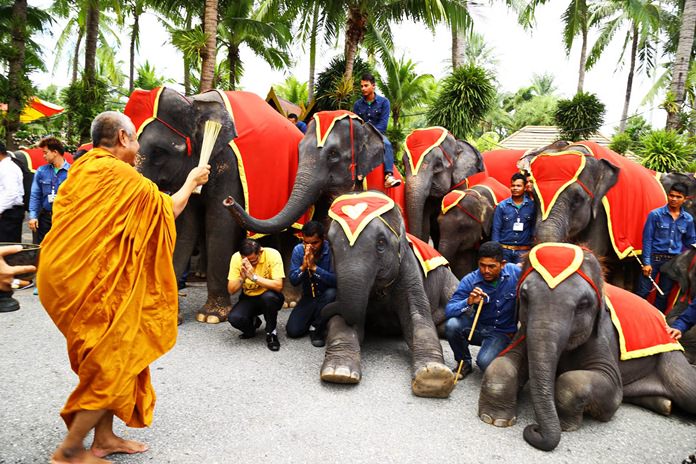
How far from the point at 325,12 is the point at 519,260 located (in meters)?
13.9

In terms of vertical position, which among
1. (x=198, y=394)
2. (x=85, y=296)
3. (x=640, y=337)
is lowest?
(x=198, y=394)

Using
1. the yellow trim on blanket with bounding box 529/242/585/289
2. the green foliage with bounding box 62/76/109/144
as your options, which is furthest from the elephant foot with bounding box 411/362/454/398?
the green foliage with bounding box 62/76/109/144

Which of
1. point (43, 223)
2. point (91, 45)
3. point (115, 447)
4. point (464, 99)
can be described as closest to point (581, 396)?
point (115, 447)

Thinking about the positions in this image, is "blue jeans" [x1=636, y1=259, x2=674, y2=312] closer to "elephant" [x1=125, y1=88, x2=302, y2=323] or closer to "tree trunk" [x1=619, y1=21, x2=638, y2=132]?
"elephant" [x1=125, y1=88, x2=302, y2=323]

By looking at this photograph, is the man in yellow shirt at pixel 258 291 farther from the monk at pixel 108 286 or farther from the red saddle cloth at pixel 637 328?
the red saddle cloth at pixel 637 328

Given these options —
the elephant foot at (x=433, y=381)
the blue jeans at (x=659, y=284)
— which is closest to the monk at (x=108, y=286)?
the elephant foot at (x=433, y=381)

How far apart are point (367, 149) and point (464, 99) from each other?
10249mm

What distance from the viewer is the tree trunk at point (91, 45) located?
14559mm

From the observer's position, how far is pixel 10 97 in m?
13.4

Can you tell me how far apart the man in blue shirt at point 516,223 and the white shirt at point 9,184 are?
6.43 m

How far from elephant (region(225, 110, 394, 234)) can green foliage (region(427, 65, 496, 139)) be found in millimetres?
10053

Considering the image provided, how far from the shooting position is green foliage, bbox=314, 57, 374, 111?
1661cm

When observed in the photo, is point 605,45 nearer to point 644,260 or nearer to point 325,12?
point 325,12

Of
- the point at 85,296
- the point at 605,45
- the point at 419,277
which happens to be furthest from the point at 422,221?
the point at 605,45
